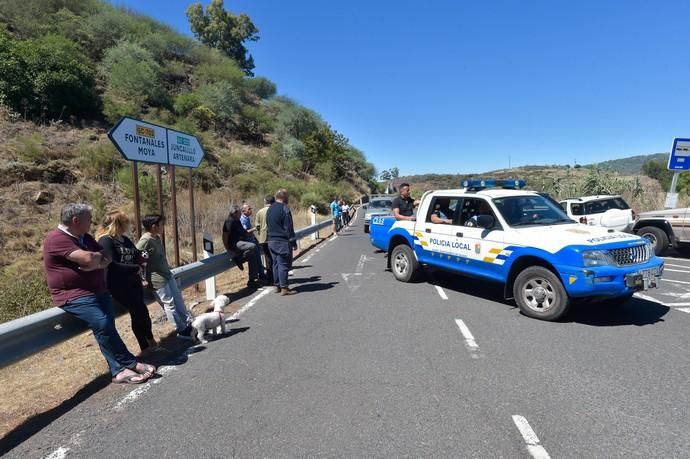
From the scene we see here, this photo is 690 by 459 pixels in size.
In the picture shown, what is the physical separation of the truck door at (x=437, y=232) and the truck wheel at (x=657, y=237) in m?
7.15

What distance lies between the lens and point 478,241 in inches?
272

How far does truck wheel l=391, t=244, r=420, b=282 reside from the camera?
28.1ft

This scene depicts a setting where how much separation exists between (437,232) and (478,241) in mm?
1083

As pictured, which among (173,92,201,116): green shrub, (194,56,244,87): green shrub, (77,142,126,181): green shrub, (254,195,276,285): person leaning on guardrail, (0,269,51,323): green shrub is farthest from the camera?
(194,56,244,87): green shrub

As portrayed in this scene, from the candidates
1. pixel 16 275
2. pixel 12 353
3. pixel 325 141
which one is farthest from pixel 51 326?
pixel 325 141

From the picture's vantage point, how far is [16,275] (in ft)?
38.1

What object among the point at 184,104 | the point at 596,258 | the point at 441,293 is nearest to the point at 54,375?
the point at 441,293

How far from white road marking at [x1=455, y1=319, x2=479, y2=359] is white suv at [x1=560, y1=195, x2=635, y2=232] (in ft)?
25.8

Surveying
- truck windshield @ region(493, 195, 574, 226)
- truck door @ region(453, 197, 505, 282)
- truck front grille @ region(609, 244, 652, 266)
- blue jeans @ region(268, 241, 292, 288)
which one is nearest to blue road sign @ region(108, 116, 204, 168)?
blue jeans @ region(268, 241, 292, 288)

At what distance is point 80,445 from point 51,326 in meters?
1.58

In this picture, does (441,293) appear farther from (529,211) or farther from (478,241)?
(529,211)

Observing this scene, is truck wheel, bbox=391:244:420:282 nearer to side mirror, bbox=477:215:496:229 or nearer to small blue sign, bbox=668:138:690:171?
side mirror, bbox=477:215:496:229

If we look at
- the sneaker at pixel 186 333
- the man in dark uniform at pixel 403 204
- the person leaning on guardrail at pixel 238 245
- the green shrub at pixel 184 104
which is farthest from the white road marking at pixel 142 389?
the green shrub at pixel 184 104

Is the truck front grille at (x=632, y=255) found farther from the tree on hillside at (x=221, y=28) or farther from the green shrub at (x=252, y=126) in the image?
the tree on hillside at (x=221, y=28)
